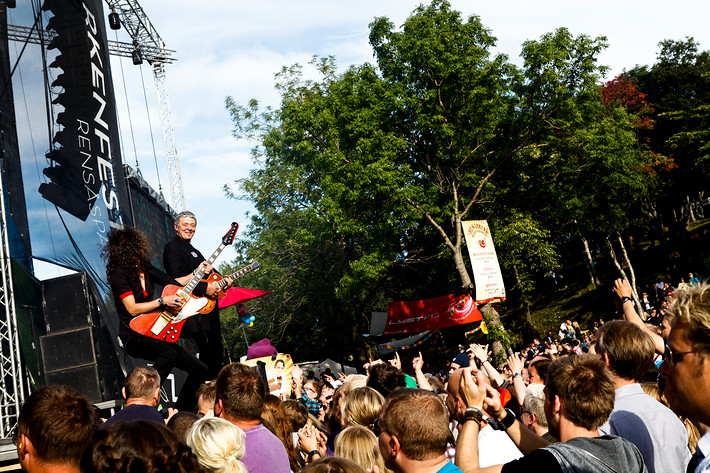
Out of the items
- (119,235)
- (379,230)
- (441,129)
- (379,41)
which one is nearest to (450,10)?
(379,41)

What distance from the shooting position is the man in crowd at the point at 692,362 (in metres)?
1.87

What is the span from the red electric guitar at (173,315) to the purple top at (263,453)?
2.78 metres

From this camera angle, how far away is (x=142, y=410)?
3926mm

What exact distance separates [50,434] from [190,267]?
4.09 m

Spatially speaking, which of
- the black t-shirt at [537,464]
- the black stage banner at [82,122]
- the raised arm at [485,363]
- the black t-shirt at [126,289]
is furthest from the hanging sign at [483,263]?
the black t-shirt at [537,464]

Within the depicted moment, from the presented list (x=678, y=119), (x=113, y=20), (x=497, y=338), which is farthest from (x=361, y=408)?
(x=678, y=119)

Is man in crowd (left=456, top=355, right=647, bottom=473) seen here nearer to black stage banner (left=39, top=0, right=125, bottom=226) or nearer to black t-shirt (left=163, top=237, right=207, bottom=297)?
black t-shirt (left=163, top=237, right=207, bottom=297)

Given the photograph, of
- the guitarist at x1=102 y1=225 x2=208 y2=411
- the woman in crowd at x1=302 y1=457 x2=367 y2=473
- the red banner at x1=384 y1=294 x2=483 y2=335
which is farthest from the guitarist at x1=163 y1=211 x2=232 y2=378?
the red banner at x1=384 y1=294 x2=483 y2=335

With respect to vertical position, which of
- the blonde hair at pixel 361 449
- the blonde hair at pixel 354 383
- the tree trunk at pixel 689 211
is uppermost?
the tree trunk at pixel 689 211

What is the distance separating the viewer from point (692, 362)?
6.27ft

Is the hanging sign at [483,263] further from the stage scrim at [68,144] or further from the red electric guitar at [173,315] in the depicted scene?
the red electric guitar at [173,315]

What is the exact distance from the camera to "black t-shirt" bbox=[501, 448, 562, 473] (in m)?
2.23

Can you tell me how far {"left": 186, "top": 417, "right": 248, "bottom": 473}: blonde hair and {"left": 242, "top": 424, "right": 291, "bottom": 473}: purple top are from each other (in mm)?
495

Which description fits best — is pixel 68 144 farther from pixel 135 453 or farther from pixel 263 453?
pixel 135 453
